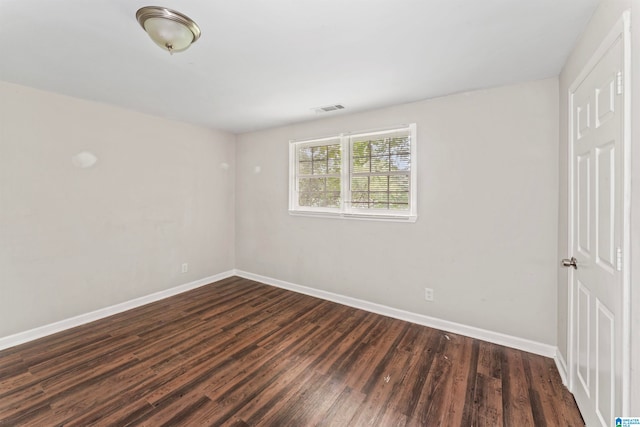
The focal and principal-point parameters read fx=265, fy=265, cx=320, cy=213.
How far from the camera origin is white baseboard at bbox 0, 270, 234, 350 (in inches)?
101

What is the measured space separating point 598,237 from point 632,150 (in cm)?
57

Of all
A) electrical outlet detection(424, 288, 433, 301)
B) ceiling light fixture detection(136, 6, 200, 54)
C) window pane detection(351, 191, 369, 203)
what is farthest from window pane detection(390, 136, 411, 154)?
ceiling light fixture detection(136, 6, 200, 54)

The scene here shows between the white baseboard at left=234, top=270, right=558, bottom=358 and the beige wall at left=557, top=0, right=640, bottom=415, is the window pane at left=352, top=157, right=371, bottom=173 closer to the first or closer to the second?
the white baseboard at left=234, top=270, right=558, bottom=358

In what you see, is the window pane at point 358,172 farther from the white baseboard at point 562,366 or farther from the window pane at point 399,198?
the white baseboard at point 562,366

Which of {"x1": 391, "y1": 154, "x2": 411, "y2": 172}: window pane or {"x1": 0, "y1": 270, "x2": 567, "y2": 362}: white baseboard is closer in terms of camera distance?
{"x1": 0, "y1": 270, "x2": 567, "y2": 362}: white baseboard

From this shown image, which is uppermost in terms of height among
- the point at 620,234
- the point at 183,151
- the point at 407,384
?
the point at 183,151

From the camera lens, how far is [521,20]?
5.31 ft

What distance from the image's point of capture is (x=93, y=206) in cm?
307

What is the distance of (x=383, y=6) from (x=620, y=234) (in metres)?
1.65

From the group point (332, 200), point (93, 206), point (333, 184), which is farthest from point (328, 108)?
point (93, 206)

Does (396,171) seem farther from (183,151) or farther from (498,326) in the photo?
(183,151)

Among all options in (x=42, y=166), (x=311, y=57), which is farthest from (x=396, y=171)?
(x=42, y=166)

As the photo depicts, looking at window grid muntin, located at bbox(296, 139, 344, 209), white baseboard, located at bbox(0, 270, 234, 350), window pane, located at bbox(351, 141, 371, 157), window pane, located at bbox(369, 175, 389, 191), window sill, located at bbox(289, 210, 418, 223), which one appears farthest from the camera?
window grid muntin, located at bbox(296, 139, 344, 209)

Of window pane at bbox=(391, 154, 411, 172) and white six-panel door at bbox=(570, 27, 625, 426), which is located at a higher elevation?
window pane at bbox=(391, 154, 411, 172)
